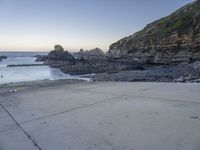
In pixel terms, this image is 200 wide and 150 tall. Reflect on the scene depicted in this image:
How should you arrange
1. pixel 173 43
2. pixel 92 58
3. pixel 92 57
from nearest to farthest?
pixel 173 43 → pixel 92 58 → pixel 92 57

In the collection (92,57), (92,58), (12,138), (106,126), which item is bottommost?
(92,57)

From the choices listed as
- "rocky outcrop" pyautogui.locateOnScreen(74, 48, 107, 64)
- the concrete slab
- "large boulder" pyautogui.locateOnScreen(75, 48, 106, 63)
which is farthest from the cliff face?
the concrete slab

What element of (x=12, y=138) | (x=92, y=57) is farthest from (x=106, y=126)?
(x=92, y=57)

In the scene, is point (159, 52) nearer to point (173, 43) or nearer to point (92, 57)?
point (173, 43)

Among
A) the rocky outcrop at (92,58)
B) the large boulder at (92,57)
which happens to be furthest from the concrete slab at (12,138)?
the large boulder at (92,57)

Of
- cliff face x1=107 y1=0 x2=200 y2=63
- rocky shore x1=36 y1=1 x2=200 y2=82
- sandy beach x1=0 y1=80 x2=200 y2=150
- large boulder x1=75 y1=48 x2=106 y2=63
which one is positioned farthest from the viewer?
large boulder x1=75 y1=48 x2=106 y2=63

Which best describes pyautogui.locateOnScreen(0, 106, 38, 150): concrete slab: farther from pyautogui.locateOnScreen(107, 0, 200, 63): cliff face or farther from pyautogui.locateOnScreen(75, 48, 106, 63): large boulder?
pyautogui.locateOnScreen(75, 48, 106, 63): large boulder

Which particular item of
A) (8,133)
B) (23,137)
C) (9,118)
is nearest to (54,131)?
(23,137)

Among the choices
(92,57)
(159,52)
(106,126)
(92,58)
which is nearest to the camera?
(106,126)

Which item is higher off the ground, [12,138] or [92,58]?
[12,138]

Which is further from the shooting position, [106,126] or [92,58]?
[92,58]

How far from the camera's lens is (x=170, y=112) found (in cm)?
328

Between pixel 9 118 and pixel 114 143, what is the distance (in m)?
2.07

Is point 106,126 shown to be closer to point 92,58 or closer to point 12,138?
point 12,138
